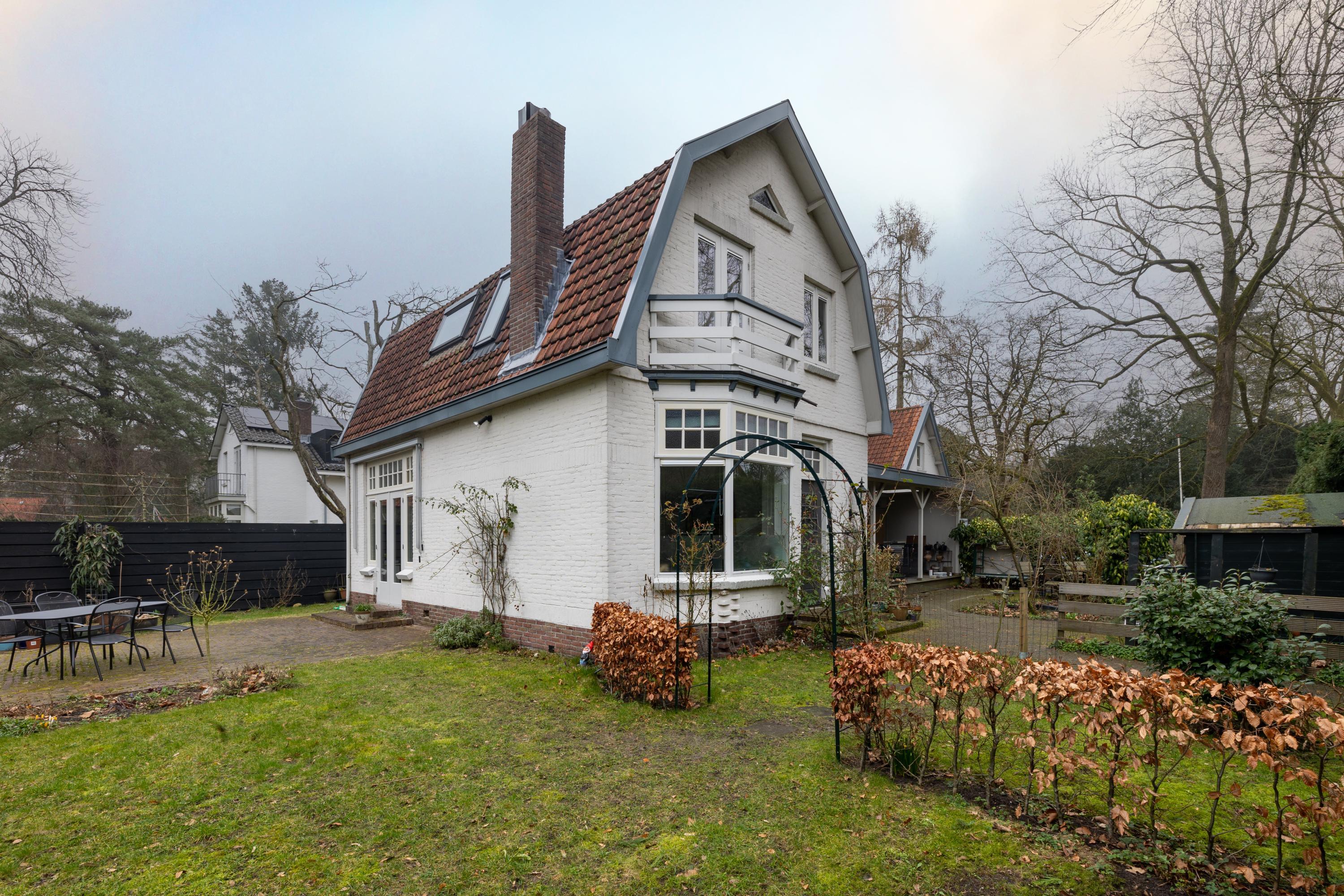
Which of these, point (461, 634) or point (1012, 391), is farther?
point (1012, 391)

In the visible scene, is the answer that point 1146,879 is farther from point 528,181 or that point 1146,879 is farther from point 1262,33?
point 528,181

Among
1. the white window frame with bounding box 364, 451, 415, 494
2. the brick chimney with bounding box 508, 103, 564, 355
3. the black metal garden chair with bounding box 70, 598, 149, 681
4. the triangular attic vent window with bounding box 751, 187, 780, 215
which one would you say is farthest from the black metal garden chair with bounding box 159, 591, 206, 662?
the triangular attic vent window with bounding box 751, 187, 780, 215

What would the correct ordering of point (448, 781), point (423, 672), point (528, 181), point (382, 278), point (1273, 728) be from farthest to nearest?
point (382, 278) < point (528, 181) < point (423, 672) < point (448, 781) < point (1273, 728)

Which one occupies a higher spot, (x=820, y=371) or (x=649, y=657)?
(x=820, y=371)

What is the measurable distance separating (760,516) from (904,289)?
57.1 feet

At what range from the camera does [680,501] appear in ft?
27.9

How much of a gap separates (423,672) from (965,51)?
9251 mm

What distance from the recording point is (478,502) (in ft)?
32.9

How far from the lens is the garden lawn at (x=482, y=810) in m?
3.30

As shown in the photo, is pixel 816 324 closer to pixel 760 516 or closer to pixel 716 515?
pixel 760 516

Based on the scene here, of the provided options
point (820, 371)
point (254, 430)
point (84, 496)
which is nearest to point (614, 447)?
point (820, 371)

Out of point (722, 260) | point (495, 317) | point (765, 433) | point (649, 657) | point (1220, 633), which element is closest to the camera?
point (1220, 633)

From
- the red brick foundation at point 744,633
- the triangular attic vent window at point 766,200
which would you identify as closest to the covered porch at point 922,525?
the red brick foundation at point 744,633

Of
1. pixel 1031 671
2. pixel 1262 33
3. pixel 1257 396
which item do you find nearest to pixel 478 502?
pixel 1031 671
